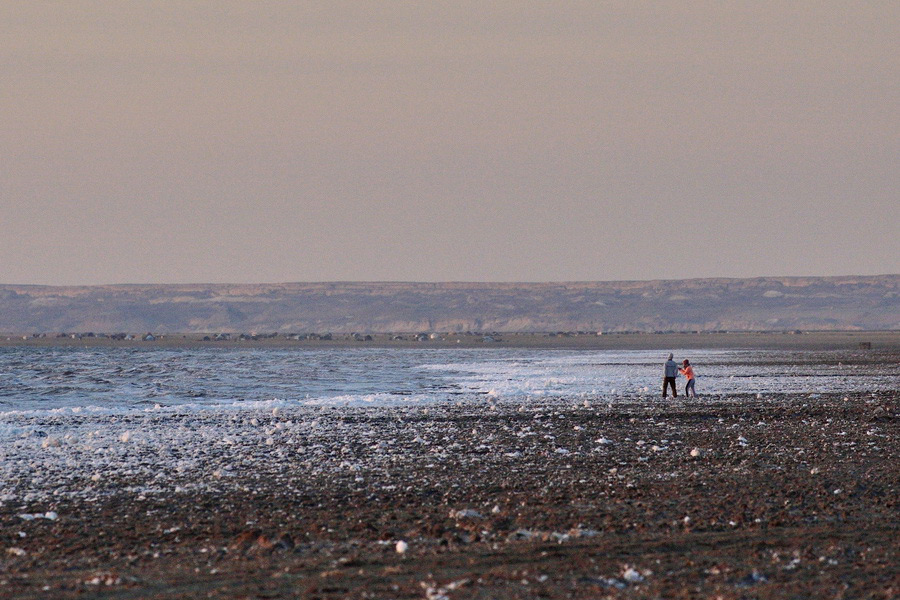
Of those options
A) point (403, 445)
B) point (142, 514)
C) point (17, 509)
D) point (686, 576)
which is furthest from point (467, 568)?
point (403, 445)

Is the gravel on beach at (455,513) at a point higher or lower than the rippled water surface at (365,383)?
higher

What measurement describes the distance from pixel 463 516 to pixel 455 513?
6.3 inches

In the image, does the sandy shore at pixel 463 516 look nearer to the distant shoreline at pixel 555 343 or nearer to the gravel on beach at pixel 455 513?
the gravel on beach at pixel 455 513

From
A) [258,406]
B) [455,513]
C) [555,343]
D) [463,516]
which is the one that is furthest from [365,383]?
[555,343]

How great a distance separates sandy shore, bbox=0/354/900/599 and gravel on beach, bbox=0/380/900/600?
0.03m

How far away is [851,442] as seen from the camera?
57.6 ft

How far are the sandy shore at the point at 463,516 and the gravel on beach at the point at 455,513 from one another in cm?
3

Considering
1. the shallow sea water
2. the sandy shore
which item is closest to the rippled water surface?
the shallow sea water

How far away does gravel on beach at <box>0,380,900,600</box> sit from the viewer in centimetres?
857

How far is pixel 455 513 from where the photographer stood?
1129cm

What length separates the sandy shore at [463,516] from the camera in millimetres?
8555

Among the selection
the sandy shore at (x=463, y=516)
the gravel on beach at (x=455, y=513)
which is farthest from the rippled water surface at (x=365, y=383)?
the sandy shore at (x=463, y=516)

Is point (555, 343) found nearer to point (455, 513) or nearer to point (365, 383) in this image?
point (365, 383)

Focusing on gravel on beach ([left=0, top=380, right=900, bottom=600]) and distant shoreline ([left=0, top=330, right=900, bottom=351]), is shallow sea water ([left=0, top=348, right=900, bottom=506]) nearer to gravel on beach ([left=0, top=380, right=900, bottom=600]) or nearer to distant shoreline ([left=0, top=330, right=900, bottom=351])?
gravel on beach ([left=0, top=380, right=900, bottom=600])
